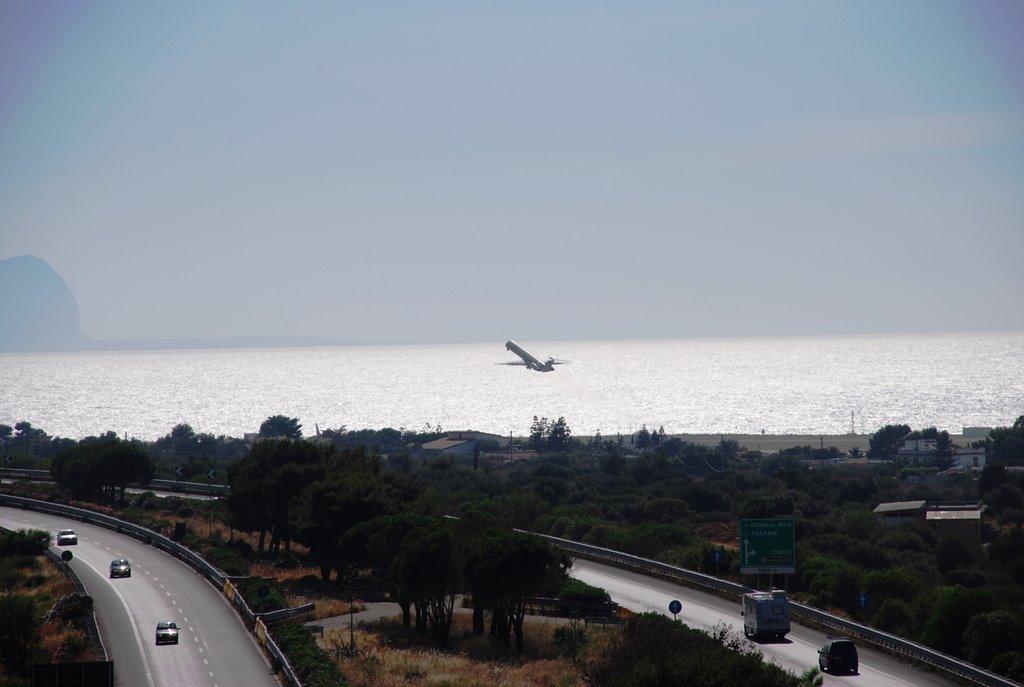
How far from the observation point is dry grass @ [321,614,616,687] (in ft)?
142

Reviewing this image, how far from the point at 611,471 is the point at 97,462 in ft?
215

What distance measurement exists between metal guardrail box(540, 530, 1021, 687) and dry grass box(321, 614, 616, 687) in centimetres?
994

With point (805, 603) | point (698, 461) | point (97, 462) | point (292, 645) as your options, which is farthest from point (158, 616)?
point (698, 461)

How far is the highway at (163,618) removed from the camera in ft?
143

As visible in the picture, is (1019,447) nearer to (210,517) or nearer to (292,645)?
(210,517)

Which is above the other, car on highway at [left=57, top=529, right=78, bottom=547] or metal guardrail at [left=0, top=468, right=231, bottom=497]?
metal guardrail at [left=0, top=468, right=231, bottom=497]

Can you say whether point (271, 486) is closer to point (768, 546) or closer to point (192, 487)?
point (768, 546)

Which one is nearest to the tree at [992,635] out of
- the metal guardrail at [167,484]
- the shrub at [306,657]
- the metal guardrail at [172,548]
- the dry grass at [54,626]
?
the shrub at [306,657]

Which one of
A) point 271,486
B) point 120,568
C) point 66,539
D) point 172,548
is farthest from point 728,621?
point 66,539

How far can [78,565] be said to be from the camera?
7038 cm

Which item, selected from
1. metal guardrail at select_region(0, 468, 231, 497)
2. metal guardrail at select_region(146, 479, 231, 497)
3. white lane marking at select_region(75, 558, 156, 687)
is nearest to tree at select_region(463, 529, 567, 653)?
white lane marking at select_region(75, 558, 156, 687)

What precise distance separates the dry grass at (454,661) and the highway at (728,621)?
209 inches

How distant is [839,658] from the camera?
141 ft

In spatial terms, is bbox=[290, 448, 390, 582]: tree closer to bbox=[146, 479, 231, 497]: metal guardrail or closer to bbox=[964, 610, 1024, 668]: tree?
bbox=[964, 610, 1024, 668]: tree
